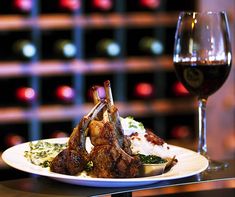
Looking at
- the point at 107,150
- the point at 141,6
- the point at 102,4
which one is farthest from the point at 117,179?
the point at 141,6

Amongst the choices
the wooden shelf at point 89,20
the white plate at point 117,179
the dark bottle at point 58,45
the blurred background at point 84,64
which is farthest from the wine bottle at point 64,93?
the white plate at point 117,179

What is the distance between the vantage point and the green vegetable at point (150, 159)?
634 millimetres

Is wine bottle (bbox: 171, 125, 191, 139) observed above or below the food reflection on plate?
below

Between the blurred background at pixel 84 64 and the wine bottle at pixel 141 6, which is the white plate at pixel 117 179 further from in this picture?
the wine bottle at pixel 141 6

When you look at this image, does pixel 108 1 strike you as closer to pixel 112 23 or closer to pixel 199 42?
pixel 112 23

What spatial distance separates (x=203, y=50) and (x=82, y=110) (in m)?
1.26

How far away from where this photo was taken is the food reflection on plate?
609 mm

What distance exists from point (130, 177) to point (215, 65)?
28 centimetres

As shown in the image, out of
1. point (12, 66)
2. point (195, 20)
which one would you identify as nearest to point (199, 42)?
point (195, 20)

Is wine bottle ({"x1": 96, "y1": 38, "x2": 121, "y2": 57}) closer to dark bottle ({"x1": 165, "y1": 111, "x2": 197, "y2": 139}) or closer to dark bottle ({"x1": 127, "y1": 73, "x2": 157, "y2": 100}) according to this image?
dark bottle ({"x1": 127, "y1": 73, "x2": 157, "y2": 100})

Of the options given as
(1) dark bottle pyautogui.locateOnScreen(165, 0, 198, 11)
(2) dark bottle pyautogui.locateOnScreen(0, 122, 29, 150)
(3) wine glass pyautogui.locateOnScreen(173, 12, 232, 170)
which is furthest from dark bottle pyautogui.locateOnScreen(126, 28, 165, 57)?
(3) wine glass pyautogui.locateOnScreen(173, 12, 232, 170)

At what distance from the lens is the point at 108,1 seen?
6.67 feet

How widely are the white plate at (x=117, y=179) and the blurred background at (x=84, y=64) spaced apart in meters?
1.29

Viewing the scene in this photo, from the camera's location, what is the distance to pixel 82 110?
2051 mm
